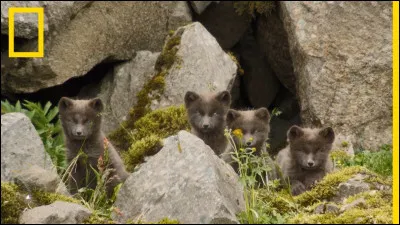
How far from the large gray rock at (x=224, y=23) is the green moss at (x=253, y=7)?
231 millimetres

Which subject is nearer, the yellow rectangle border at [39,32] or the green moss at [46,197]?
the green moss at [46,197]

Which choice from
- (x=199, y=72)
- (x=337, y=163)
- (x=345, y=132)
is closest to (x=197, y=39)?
(x=199, y=72)

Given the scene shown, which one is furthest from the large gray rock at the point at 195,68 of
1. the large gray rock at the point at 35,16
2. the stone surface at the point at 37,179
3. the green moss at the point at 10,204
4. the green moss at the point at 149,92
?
the green moss at the point at 10,204

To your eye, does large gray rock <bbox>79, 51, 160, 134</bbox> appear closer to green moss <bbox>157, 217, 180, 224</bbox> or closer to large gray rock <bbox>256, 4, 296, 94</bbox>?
large gray rock <bbox>256, 4, 296, 94</bbox>

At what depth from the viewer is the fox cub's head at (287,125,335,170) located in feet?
28.9

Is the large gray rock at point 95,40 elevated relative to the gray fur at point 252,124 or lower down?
elevated

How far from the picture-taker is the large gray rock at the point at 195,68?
1126 cm

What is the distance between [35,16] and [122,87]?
1.74 meters

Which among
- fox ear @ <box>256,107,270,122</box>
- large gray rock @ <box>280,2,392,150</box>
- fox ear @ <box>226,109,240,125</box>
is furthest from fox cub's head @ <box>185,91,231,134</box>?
large gray rock @ <box>280,2,392,150</box>

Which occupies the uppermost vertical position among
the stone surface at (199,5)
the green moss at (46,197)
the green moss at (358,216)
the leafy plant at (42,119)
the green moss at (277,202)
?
the stone surface at (199,5)

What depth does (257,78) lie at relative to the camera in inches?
533

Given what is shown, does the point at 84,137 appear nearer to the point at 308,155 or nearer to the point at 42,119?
the point at 42,119

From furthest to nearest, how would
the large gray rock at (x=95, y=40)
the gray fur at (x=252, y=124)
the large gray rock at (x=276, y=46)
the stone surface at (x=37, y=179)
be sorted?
the large gray rock at (x=276, y=46) < the large gray rock at (x=95, y=40) < the gray fur at (x=252, y=124) < the stone surface at (x=37, y=179)

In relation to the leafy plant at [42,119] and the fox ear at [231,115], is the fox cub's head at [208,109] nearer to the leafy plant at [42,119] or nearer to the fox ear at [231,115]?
the fox ear at [231,115]
